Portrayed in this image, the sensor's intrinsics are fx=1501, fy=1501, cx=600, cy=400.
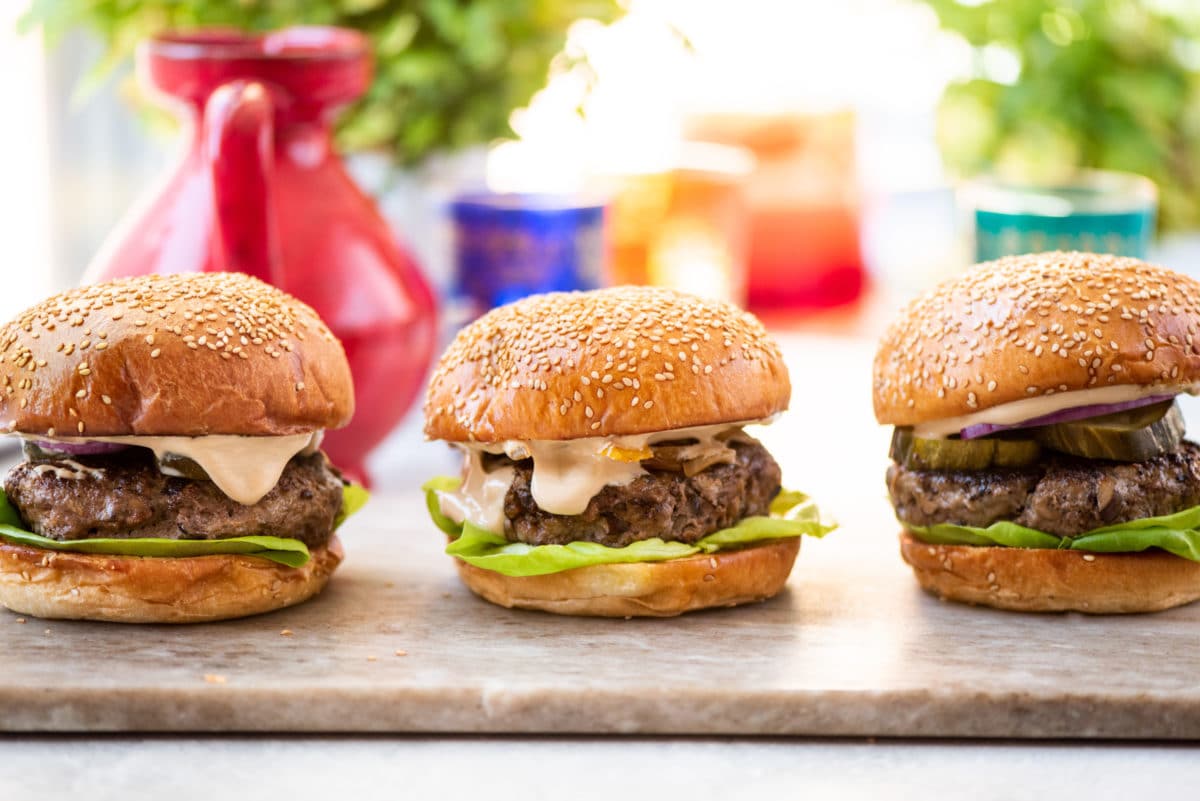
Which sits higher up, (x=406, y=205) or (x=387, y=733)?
(x=406, y=205)

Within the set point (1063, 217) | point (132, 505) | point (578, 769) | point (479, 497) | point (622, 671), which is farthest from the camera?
point (1063, 217)

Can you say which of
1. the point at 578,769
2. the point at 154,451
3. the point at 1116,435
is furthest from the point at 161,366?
the point at 1116,435

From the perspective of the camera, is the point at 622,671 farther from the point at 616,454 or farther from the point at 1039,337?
the point at 1039,337

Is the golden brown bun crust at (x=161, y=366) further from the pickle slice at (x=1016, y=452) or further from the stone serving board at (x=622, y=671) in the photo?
the pickle slice at (x=1016, y=452)

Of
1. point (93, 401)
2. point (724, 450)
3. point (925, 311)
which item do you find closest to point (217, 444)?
point (93, 401)

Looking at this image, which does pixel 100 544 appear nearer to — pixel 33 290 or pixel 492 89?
pixel 492 89
